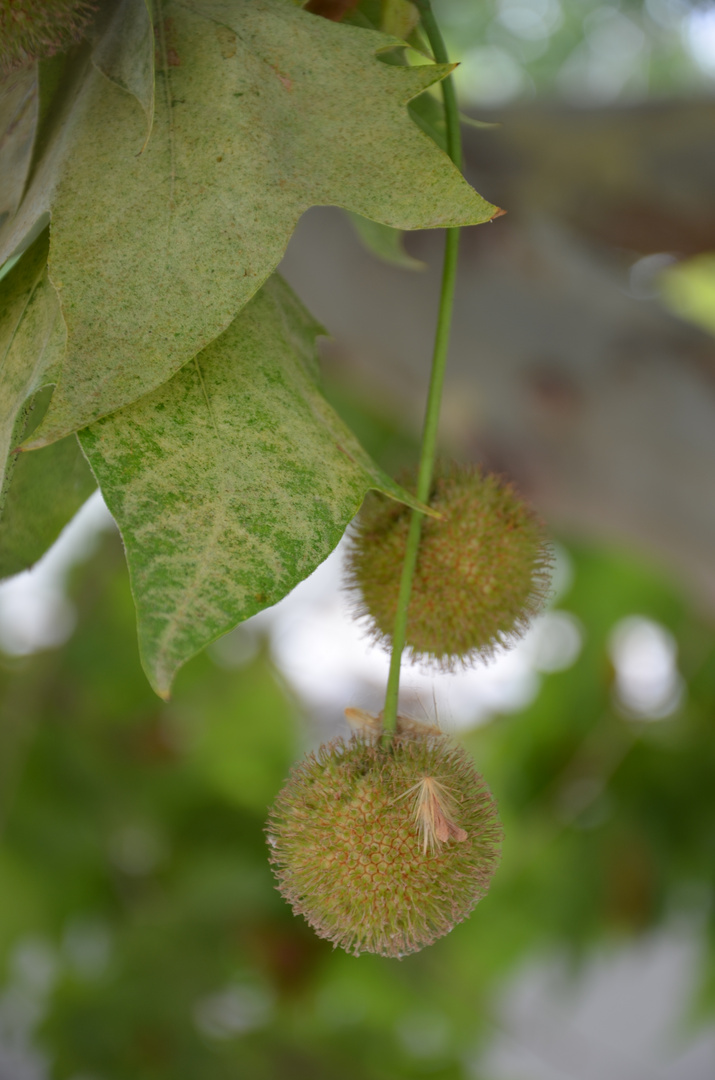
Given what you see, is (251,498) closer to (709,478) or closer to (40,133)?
(40,133)

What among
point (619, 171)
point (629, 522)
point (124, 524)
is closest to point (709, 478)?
point (629, 522)

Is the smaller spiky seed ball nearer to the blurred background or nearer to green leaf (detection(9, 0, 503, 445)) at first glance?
green leaf (detection(9, 0, 503, 445))

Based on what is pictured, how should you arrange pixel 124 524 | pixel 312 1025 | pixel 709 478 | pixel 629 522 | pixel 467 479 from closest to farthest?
pixel 124 524 < pixel 467 479 < pixel 709 478 < pixel 629 522 < pixel 312 1025

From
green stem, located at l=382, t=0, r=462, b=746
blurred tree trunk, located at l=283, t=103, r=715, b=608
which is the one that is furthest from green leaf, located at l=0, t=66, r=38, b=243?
blurred tree trunk, located at l=283, t=103, r=715, b=608

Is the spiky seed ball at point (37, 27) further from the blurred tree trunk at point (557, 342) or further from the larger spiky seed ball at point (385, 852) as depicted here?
the blurred tree trunk at point (557, 342)

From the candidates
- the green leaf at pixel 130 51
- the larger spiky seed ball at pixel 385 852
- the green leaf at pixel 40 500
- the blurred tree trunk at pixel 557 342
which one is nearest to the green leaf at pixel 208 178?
the green leaf at pixel 130 51

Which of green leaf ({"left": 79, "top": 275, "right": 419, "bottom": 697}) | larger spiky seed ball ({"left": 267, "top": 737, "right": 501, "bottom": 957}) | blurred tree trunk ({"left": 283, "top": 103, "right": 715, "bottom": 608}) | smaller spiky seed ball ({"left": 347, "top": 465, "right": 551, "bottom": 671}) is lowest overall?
larger spiky seed ball ({"left": 267, "top": 737, "right": 501, "bottom": 957})
